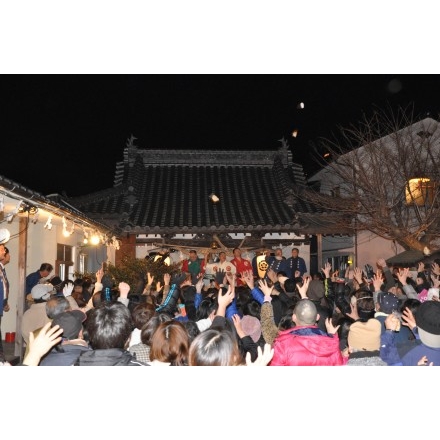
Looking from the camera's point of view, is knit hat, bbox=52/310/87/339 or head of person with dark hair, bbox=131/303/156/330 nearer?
knit hat, bbox=52/310/87/339

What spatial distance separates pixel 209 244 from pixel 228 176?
4.44 metres

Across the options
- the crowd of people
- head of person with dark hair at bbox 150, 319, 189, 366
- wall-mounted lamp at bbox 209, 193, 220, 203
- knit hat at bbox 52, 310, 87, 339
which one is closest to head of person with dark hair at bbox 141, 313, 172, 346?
the crowd of people

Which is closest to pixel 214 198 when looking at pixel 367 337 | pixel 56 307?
pixel 56 307

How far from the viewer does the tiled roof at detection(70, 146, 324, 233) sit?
14.2 meters

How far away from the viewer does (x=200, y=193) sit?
16.8 metres

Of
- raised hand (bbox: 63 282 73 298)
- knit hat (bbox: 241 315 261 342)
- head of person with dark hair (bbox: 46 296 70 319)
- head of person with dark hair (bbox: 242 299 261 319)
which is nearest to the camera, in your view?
head of person with dark hair (bbox: 46 296 70 319)

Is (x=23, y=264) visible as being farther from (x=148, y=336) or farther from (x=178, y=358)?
(x=178, y=358)

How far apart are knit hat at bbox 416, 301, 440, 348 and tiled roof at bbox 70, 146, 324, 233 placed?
9.89m

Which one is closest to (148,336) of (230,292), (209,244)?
(230,292)

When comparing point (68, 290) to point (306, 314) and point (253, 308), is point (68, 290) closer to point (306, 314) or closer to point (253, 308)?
point (253, 308)

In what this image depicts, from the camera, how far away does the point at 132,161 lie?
18656mm

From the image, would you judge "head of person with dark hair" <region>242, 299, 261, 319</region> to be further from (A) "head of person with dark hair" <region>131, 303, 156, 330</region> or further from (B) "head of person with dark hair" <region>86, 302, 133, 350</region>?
(B) "head of person with dark hair" <region>86, 302, 133, 350</region>

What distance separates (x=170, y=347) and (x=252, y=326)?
1876 millimetres

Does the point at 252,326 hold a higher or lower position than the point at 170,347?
lower
